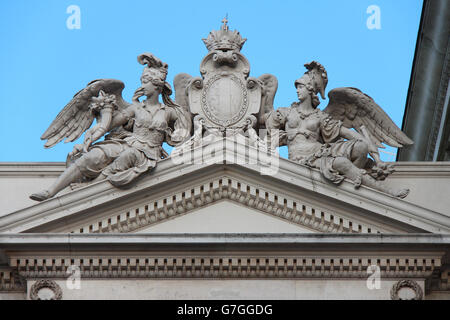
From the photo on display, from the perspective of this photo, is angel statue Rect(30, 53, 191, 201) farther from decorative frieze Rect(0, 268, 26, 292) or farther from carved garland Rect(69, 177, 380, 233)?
decorative frieze Rect(0, 268, 26, 292)

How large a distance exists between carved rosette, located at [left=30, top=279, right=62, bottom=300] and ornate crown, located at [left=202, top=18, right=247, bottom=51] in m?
5.98

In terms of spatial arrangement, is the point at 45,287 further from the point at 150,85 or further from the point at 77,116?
the point at 150,85

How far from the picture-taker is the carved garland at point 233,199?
2561 cm

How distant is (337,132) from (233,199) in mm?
2640

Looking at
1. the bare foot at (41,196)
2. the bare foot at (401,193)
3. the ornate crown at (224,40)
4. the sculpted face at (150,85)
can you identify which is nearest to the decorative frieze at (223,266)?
the bare foot at (41,196)

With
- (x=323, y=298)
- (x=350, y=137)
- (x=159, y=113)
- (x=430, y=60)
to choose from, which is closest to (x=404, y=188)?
(x=350, y=137)

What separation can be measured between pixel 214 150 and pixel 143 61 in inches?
113

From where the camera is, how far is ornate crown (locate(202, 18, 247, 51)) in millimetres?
27875

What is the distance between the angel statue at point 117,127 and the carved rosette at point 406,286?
4.93 m

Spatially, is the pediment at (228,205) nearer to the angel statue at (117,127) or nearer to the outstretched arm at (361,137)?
the angel statue at (117,127)

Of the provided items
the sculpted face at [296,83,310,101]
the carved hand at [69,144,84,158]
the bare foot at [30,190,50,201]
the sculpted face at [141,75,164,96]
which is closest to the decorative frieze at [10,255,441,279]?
the bare foot at [30,190,50,201]

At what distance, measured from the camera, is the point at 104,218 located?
25.6 m

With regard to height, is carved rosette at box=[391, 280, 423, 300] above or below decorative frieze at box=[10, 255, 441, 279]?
below

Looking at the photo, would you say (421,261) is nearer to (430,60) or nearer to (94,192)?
(94,192)
